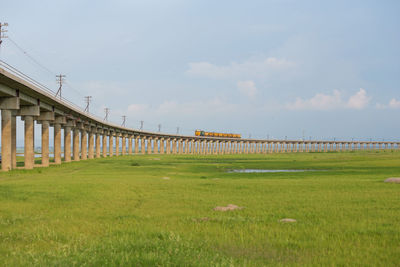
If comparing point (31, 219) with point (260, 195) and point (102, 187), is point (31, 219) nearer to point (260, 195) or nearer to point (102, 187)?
point (102, 187)

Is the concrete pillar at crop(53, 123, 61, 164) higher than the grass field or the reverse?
higher

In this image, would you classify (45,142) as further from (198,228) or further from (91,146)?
(198,228)

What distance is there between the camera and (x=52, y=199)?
20156mm

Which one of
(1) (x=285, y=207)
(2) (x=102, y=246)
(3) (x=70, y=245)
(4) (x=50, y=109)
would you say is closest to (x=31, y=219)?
(3) (x=70, y=245)

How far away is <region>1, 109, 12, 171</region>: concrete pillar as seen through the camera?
45.5 meters

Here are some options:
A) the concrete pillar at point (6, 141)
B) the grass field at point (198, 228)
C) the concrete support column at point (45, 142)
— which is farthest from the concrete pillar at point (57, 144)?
the grass field at point (198, 228)

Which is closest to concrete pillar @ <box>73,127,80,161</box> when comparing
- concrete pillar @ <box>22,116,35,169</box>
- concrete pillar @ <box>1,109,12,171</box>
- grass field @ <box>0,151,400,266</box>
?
concrete pillar @ <box>22,116,35,169</box>

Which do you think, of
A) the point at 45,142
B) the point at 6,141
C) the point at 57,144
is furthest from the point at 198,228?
the point at 57,144

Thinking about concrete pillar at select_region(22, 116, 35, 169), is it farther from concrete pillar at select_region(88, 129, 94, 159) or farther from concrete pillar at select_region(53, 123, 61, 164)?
concrete pillar at select_region(88, 129, 94, 159)

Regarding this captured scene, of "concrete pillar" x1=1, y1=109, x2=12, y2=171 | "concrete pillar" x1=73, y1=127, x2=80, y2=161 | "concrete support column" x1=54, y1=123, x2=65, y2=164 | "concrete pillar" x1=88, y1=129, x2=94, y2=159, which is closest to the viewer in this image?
"concrete pillar" x1=1, y1=109, x2=12, y2=171

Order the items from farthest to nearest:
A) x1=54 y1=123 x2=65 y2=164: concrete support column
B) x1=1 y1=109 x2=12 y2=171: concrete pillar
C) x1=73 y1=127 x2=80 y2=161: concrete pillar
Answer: x1=73 y1=127 x2=80 y2=161: concrete pillar, x1=54 y1=123 x2=65 y2=164: concrete support column, x1=1 y1=109 x2=12 y2=171: concrete pillar

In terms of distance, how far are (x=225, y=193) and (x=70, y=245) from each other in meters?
13.8

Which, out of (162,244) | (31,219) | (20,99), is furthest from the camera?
(20,99)

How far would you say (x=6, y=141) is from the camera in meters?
46.0
